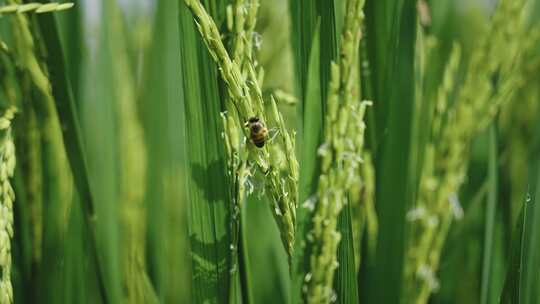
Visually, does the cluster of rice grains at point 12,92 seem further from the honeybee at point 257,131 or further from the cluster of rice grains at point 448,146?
the cluster of rice grains at point 448,146

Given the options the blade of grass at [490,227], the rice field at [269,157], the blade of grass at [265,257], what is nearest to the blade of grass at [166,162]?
the rice field at [269,157]

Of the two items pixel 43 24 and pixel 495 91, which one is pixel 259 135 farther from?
pixel 495 91

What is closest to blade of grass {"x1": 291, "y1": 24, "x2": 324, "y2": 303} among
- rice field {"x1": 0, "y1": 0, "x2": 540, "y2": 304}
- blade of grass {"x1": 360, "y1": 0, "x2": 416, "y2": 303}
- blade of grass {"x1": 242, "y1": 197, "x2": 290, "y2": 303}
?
rice field {"x1": 0, "y1": 0, "x2": 540, "y2": 304}

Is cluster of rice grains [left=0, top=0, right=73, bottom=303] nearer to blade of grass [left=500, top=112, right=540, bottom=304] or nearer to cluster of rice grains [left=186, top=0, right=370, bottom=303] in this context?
cluster of rice grains [left=186, top=0, right=370, bottom=303]

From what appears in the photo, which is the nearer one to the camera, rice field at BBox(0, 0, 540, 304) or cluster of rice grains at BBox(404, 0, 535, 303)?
rice field at BBox(0, 0, 540, 304)

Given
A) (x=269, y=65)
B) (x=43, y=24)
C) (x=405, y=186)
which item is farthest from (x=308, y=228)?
(x=269, y=65)
